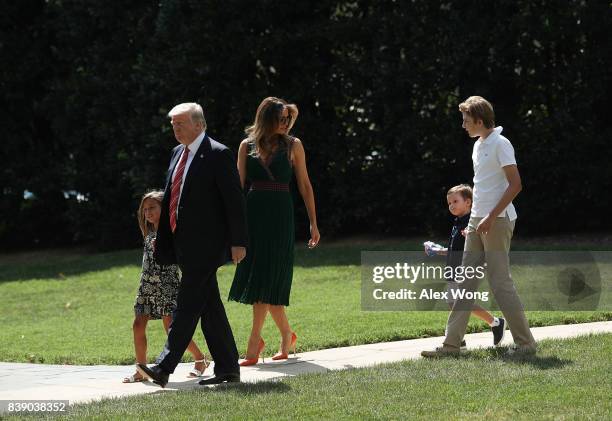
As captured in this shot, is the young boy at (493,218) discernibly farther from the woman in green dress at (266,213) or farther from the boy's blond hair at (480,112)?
the woman in green dress at (266,213)

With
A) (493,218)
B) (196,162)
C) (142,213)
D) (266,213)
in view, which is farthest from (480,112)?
(142,213)

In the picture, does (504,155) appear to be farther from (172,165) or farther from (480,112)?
(172,165)

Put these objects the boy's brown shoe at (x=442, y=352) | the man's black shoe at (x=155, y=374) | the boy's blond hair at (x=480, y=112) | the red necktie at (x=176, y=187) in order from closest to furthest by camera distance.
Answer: the man's black shoe at (x=155, y=374) < the red necktie at (x=176, y=187) < the boy's blond hair at (x=480, y=112) < the boy's brown shoe at (x=442, y=352)

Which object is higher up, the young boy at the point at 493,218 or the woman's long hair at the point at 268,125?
the woman's long hair at the point at 268,125

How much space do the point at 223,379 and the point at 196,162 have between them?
1.46 m

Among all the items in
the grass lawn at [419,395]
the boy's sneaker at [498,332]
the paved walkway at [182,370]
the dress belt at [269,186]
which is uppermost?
the dress belt at [269,186]

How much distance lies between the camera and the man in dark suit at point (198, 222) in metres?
6.96

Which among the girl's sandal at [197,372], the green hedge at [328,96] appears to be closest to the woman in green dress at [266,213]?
the girl's sandal at [197,372]

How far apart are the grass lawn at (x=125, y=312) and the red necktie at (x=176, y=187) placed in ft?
7.09

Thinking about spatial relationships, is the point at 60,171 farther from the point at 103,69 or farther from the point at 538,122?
the point at 538,122

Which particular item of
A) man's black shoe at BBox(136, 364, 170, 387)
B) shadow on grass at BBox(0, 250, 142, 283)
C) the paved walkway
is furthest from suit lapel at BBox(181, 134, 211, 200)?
shadow on grass at BBox(0, 250, 142, 283)

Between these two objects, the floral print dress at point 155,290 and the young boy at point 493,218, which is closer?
the young boy at point 493,218

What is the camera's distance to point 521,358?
743cm

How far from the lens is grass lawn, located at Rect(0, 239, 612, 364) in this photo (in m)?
9.59
